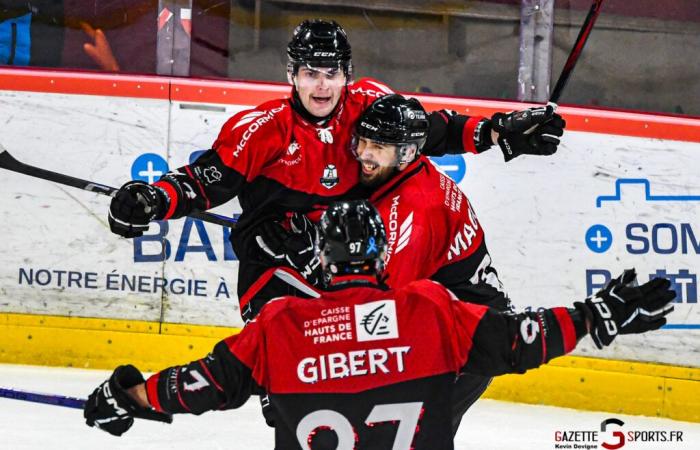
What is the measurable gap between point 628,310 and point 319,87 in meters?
1.45

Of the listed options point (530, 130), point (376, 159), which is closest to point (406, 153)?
point (376, 159)

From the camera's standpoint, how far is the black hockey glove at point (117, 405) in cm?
271

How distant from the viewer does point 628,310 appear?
2600 millimetres

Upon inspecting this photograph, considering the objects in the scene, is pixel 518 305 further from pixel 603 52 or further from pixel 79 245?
pixel 79 245

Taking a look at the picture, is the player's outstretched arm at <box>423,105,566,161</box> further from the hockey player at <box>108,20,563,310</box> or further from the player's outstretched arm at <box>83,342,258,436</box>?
the player's outstretched arm at <box>83,342,258,436</box>

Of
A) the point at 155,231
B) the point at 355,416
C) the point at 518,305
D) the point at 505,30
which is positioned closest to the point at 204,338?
the point at 155,231

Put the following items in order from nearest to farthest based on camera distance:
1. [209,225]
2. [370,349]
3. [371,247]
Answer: [370,349] < [371,247] < [209,225]

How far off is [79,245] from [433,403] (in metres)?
3.34

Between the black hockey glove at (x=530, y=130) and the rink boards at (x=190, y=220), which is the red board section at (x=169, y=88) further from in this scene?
the black hockey glove at (x=530, y=130)

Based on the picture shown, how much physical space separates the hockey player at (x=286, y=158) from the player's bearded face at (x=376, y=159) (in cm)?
10

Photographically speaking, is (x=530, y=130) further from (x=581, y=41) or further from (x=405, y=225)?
(x=405, y=225)

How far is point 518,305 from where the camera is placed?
17.9 ft

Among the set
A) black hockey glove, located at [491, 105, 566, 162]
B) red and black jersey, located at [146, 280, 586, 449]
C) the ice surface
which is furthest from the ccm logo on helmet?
the ice surface

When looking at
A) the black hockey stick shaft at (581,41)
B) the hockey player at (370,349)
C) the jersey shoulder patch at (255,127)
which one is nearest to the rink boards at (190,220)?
the black hockey stick shaft at (581,41)
